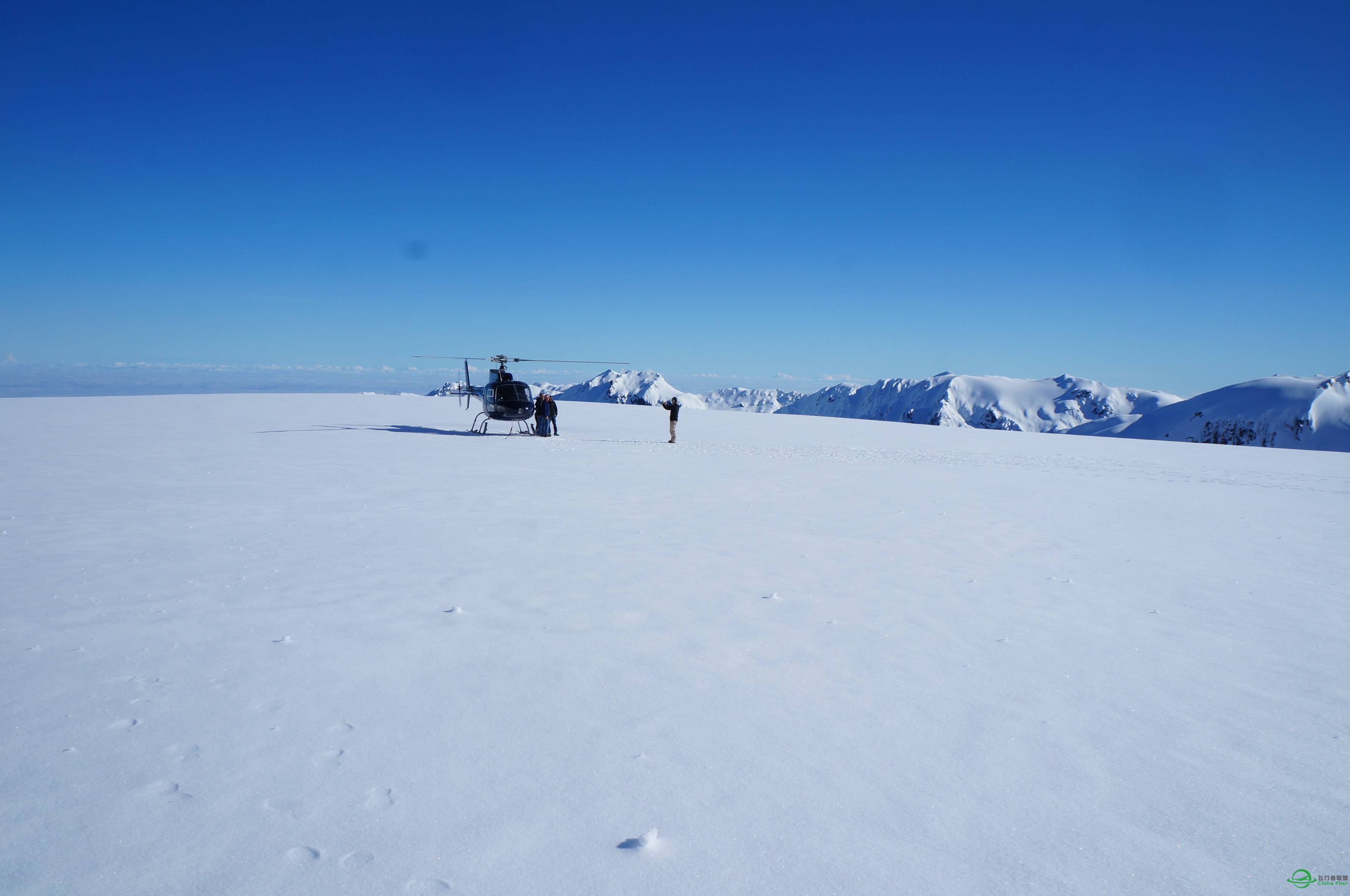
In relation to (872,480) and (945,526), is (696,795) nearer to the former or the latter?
(945,526)

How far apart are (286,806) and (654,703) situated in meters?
2.35

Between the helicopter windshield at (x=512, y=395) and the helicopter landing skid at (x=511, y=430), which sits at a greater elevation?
the helicopter windshield at (x=512, y=395)

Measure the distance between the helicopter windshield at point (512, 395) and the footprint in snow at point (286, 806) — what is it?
23524mm

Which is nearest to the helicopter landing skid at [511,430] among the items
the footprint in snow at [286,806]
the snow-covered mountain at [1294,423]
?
the footprint in snow at [286,806]

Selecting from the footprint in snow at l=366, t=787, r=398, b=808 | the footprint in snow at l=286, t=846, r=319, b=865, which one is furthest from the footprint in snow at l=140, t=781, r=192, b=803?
the footprint in snow at l=366, t=787, r=398, b=808

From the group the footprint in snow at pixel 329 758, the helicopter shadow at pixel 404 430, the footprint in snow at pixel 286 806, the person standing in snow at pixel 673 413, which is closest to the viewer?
the footprint in snow at pixel 286 806

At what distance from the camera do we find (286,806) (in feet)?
11.1

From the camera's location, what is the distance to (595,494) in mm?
13359

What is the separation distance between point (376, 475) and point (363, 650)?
1069 centimetres

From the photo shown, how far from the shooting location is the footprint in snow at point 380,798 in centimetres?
342

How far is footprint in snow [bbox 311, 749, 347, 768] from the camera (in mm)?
3771

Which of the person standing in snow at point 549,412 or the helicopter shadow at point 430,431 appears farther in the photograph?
the helicopter shadow at point 430,431
